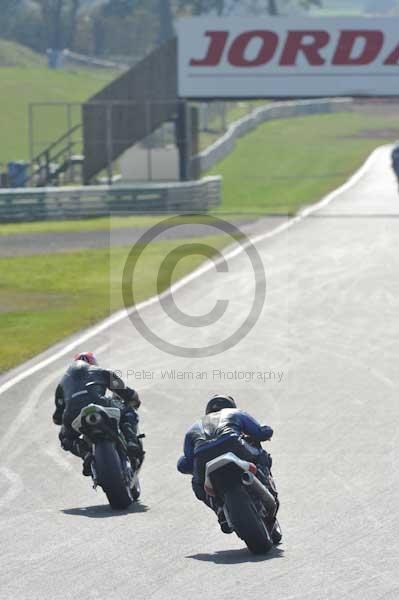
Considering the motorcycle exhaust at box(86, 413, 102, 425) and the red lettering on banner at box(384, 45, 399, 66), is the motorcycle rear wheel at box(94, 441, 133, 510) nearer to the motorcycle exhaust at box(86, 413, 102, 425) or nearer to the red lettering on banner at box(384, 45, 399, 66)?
the motorcycle exhaust at box(86, 413, 102, 425)

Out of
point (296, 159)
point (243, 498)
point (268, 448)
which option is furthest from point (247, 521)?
point (296, 159)

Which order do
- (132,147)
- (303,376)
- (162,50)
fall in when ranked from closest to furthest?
(303,376)
(162,50)
(132,147)

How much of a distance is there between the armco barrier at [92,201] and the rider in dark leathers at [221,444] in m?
30.9

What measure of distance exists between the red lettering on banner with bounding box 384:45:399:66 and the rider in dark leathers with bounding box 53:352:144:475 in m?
32.1

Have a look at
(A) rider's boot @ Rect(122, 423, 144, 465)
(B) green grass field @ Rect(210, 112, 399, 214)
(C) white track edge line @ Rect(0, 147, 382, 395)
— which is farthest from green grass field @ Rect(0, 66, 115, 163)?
(A) rider's boot @ Rect(122, 423, 144, 465)

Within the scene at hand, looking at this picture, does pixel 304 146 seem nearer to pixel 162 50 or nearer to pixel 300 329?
pixel 162 50

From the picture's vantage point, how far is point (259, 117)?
3482 inches

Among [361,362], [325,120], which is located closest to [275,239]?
[361,362]

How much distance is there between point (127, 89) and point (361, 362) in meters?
28.5

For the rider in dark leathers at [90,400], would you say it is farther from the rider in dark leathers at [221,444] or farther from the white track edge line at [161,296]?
the white track edge line at [161,296]

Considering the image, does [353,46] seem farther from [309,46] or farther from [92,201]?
[92,201]

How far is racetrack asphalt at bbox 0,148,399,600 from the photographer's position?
8.96 meters

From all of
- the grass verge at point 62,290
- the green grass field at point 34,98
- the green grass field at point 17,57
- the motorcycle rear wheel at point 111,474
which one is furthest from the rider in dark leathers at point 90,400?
the green grass field at point 17,57

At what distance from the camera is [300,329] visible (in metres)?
21.5
